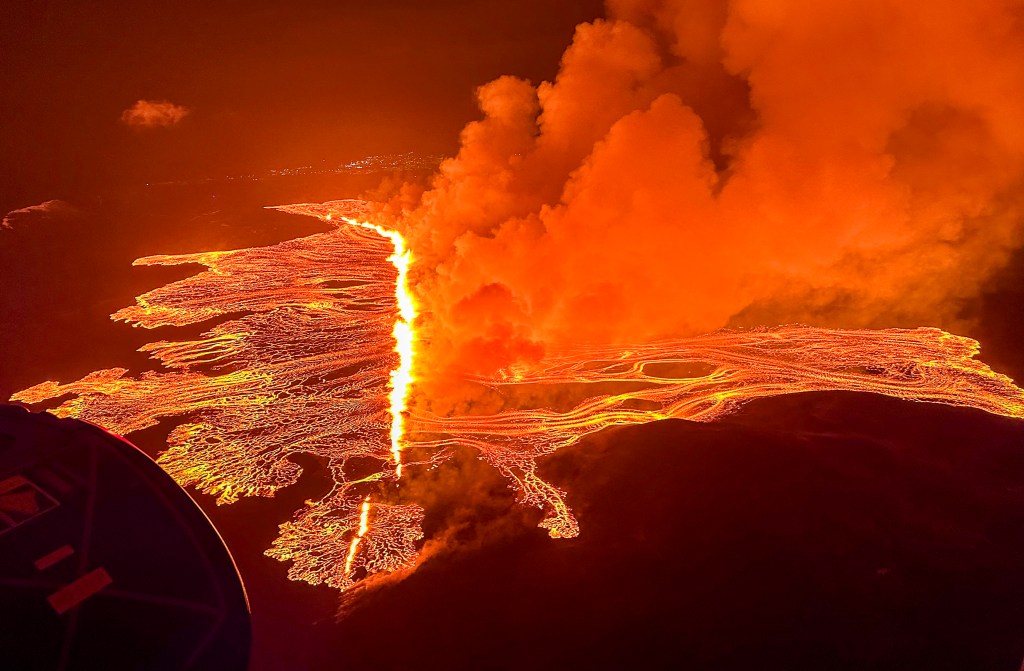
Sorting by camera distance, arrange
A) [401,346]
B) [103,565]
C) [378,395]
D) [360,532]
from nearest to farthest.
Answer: [103,565] → [360,532] → [378,395] → [401,346]

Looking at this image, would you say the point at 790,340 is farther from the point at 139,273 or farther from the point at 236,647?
the point at 139,273

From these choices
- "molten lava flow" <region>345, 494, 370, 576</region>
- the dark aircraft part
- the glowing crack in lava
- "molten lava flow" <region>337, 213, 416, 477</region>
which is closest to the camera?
the dark aircraft part

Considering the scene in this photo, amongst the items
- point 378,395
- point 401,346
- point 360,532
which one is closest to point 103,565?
point 360,532

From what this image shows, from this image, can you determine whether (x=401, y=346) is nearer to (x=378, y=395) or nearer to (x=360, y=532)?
(x=378, y=395)

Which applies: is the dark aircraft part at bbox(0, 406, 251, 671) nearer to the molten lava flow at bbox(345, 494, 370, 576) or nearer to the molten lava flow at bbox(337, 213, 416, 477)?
the molten lava flow at bbox(345, 494, 370, 576)

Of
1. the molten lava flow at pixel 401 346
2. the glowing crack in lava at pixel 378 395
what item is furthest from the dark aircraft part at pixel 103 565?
the molten lava flow at pixel 401 346

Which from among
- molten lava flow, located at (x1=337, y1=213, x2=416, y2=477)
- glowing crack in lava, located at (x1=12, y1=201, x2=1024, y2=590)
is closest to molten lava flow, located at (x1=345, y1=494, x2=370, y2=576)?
glowing crack in lava, located at (x1=12, y1=201, x2=1024, y2=590)

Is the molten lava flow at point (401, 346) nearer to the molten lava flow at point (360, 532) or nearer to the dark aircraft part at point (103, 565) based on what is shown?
the molten lava flow at point (360, 532)
